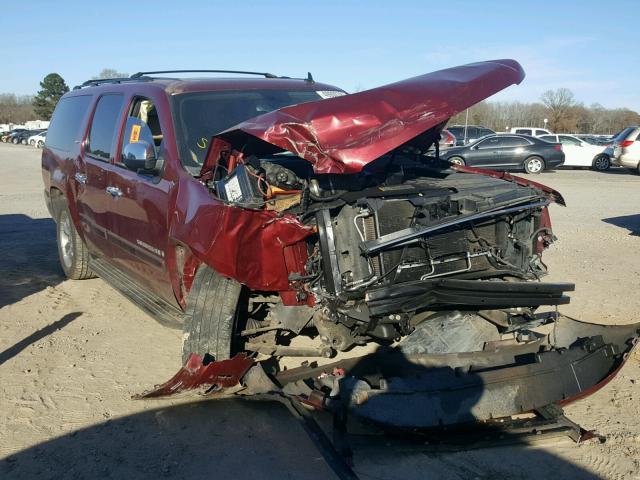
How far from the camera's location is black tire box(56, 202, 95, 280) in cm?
718

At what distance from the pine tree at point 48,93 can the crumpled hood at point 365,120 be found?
82.7 m

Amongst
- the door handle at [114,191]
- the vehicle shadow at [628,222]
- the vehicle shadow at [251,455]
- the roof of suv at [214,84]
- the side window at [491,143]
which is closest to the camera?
the vehicle shadow at [251,455]

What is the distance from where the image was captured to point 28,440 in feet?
12.6

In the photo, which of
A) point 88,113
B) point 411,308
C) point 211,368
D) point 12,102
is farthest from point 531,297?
point 12,102

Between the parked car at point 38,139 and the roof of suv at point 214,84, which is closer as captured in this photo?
the roof of suv at point 214,84

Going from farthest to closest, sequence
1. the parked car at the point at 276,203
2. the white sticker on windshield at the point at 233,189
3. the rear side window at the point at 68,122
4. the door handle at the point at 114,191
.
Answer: the rear side window at the point at 68,122
the door handle at the point at 114,191
the white sticker on windshield at the point at 233,189
the parked car at the point at 276,203

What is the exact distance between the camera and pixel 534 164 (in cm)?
Result: 2323

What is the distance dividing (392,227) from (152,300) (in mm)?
2422

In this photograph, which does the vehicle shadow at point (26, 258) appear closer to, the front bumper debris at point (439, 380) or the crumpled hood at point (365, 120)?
the front bumper debris at point (439, 380)

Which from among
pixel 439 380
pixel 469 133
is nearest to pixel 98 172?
pixel 439 380

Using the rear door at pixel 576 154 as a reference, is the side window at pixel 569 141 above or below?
above

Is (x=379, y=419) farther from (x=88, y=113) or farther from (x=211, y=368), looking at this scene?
(x=88, y=113)

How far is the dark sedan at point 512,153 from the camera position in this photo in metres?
22.8

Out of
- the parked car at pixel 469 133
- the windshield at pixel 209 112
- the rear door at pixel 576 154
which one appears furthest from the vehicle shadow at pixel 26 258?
the rear door at pixel 576 154
